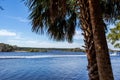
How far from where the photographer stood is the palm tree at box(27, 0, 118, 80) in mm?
6281

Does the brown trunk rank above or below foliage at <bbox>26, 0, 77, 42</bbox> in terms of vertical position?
below

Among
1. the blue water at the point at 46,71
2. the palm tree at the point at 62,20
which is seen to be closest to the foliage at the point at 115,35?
the palm tree at the point at 62,20

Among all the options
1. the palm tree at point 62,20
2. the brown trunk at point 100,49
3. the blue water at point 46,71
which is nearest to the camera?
the brown trunk at point 100,49

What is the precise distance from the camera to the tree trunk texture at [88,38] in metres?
6.30


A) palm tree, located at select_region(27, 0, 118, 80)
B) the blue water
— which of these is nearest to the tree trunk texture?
palm tree, located at select_region(27, 0, 118, 80)

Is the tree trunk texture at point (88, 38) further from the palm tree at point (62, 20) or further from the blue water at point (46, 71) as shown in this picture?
the blue water at point (46, 71)

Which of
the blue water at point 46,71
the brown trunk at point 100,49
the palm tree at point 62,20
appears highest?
the palm tree at point 62,20

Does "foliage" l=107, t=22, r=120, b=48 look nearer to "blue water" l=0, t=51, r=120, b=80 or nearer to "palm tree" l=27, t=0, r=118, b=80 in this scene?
"palm tree" l=27, t=0, r=118, b=80

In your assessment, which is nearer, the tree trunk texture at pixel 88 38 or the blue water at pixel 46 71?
the tree trunk texture at pixel 88 38

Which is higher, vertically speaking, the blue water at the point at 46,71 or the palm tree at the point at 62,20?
the palm tree at the point at 62,20

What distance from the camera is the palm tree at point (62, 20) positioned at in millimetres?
6281

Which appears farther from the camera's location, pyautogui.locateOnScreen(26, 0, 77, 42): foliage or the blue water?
the blue water

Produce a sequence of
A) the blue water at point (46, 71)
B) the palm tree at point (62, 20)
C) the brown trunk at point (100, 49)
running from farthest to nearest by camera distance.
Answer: the blue water at point (46, 71) → the palm tree at point (62, 20) → the brown trunk at point (100, 49)

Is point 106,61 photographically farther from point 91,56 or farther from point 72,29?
point 72,29
